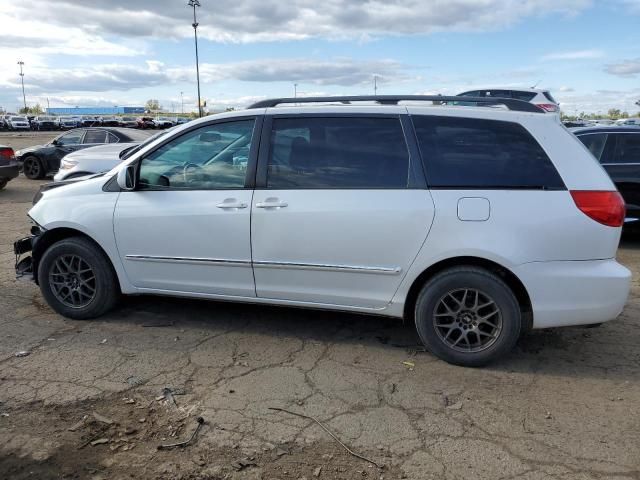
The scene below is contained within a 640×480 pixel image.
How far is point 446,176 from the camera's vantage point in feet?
12.5

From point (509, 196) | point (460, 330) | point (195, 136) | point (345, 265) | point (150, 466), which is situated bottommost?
point (150, 466)

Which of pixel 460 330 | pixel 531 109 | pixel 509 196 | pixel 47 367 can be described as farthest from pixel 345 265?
pixel 47 367

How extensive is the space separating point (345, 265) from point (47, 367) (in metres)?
2.26

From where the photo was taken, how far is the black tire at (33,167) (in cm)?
1506

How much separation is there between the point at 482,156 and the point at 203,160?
2.13 metres

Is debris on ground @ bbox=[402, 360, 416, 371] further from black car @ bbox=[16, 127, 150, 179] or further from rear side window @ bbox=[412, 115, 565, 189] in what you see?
black car @ bbox=[16, 127, 150, 179]

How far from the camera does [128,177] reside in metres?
4.42

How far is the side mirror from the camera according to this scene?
4.42 m

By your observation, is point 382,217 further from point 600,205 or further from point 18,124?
point 18,124

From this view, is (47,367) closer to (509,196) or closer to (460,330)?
(460,330)

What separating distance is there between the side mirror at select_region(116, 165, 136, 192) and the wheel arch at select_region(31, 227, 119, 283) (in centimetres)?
61

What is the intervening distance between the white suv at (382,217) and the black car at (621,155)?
433 cm

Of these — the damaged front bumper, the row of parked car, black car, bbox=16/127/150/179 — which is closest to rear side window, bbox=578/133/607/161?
the damaged front bumper

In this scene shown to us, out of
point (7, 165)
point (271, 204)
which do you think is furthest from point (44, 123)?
point (271, 204)
